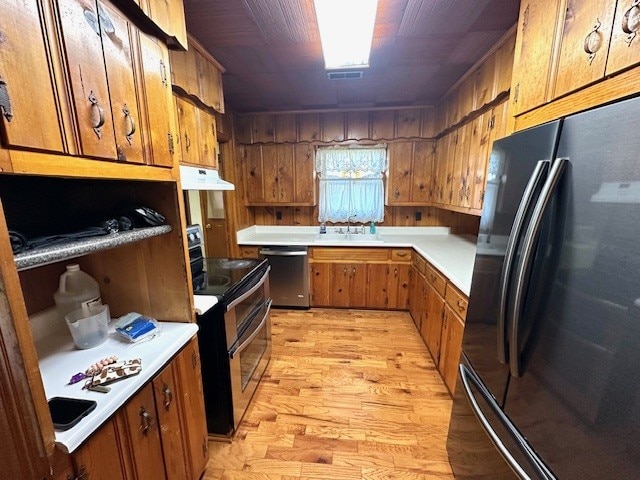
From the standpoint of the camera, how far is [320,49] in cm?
191

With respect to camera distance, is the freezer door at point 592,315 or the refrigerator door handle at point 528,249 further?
the refrigerator door handle at point 528,249

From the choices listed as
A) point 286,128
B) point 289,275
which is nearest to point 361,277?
point 289,275

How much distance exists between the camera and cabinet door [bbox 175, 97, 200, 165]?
173 cm

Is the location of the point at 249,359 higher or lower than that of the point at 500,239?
lower

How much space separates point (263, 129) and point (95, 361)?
301 cm

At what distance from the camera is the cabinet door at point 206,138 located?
1939mm

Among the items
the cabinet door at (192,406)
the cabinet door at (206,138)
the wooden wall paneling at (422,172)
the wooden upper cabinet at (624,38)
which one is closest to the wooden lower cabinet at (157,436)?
the cabinet door at (192,406)

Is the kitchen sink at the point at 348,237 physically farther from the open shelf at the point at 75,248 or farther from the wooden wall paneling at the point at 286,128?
the open shelf at the point at 75,248

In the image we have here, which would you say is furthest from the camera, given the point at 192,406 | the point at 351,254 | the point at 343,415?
the point at 351,254

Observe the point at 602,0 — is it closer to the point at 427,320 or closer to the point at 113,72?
the point at 113,72

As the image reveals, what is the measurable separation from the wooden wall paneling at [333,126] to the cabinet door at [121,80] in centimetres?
263

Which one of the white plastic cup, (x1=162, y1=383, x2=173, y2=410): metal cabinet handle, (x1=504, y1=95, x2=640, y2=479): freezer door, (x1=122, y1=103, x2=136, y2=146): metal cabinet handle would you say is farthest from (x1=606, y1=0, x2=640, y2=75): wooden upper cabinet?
Result: the white plastic cup

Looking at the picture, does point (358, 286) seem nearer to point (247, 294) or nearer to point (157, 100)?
point (247, 294)

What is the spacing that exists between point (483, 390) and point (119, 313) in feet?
5.40
